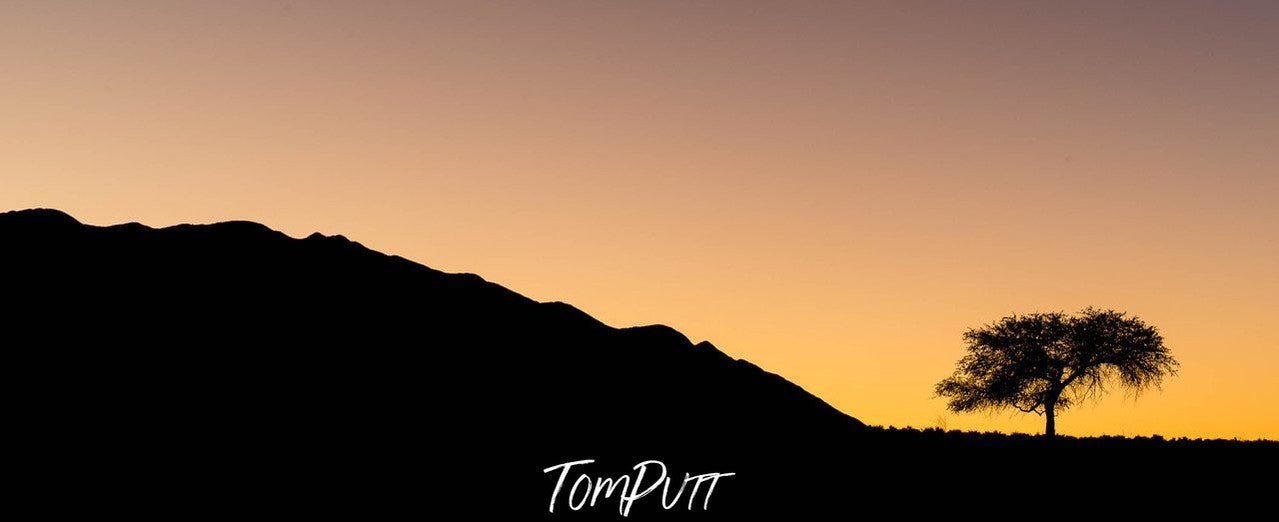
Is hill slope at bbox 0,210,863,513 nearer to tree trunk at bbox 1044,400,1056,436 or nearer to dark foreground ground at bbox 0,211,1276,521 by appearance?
dark foreground ground at bbox 0,211,1276,521

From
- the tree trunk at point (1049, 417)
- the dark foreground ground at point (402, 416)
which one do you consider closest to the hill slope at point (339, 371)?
the dark foreground ground at point (402, 416)

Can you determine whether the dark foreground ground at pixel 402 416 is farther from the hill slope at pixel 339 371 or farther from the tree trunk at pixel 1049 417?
the tree trunk at pixel 1049 417

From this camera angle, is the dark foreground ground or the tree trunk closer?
the dark foreground ground

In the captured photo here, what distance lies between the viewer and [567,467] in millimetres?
35844

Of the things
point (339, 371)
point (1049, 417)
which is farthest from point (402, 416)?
point (1049, 417)

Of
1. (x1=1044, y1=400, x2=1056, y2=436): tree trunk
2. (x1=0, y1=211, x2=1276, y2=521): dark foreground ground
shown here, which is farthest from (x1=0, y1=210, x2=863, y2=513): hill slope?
(x1=1044, y1=400, x2=1056, y2=436): tree trunk

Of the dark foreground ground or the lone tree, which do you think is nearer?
the dark foreground ground

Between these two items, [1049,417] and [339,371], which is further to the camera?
[1049,417]

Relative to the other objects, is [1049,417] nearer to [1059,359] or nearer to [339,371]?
[1059,359]

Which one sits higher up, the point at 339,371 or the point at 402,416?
the point at 339,371

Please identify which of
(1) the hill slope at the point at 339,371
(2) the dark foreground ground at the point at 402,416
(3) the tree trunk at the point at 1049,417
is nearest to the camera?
(2) the dark foreground ground at the point at 402,416

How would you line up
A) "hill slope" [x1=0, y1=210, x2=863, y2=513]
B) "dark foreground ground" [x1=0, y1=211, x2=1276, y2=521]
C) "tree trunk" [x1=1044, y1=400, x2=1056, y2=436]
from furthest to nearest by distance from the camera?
"tree trunk" [x1=1044, y1=400, x2=1056, y2=436] < "hill slope" [x1=0, y1=210, x2=863, y2=513] < "dark foreground ground" [x1=0, y1=211, x2=1276, y2=521]

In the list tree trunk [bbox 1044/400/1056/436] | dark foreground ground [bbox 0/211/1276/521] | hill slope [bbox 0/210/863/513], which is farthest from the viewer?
tree trunk [bbox 1044/400/1056/436]

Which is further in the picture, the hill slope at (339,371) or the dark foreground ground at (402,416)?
the hill slope at (339,371)
